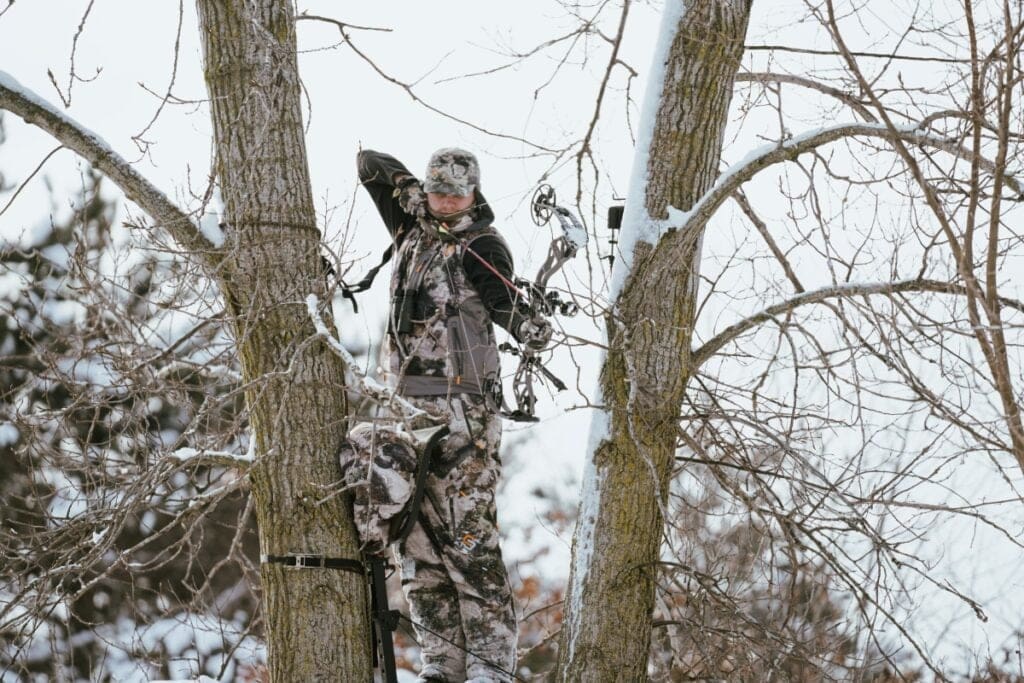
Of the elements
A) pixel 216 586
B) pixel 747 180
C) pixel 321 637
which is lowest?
A: pixel 321 637

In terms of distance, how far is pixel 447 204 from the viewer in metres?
5.10

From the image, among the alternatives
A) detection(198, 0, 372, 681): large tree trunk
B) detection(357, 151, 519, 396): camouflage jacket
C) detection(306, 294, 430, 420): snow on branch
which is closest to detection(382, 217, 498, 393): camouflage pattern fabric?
detection(357, 151, 519, 396): camouflage jacket

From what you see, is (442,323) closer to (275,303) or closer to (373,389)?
(275,303)

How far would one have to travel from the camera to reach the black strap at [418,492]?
4.75m

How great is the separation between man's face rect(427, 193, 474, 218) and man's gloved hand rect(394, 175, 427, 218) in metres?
0.06

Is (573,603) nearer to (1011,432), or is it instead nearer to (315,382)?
(315,382)

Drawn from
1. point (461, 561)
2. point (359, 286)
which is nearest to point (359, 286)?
point (359, 286)

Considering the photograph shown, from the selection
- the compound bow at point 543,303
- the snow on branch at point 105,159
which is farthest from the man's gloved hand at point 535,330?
the snow on branch at point 105,159

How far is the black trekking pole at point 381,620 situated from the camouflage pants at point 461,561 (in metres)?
0.20

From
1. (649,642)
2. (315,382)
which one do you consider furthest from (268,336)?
(649,642)

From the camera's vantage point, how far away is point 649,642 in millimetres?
5066

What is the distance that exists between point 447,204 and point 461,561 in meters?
1.38

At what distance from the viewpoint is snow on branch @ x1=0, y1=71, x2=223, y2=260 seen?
467 cm

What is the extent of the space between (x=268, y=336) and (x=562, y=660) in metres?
1.68
